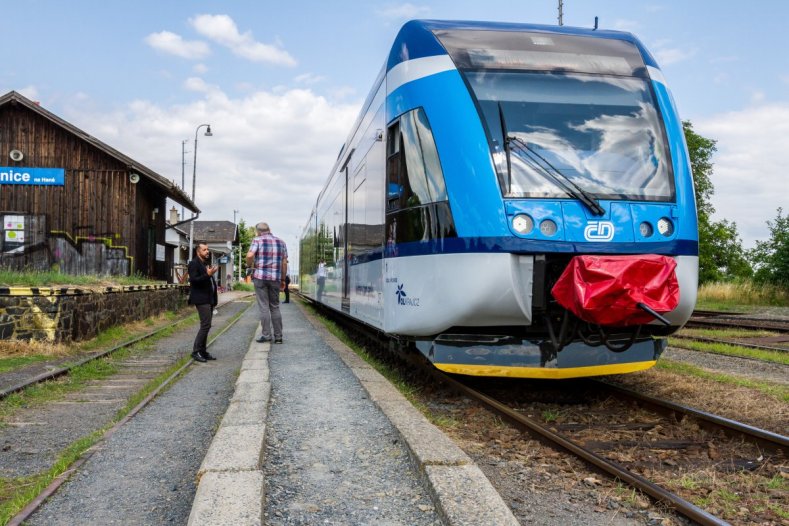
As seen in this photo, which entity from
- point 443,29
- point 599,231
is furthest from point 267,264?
point 599,231

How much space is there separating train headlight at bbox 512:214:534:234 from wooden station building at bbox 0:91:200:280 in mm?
18241

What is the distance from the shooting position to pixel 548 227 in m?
5.13

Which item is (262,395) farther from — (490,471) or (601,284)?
(601,284)

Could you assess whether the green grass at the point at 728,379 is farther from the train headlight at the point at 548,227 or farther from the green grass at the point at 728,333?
the green grass at the point at 728,333

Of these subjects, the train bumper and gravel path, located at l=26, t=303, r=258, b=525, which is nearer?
gravel path, located at l=26, t=303, r=258, b=525

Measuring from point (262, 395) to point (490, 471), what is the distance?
2453 mm

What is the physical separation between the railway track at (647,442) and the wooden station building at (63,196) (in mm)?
18413

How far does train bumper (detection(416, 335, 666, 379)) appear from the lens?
541 centimetres

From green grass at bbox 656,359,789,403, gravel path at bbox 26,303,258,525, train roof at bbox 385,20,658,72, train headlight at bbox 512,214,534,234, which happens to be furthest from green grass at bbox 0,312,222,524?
green grass at bbox 656,359,789,403

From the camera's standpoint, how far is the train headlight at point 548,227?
5109mm

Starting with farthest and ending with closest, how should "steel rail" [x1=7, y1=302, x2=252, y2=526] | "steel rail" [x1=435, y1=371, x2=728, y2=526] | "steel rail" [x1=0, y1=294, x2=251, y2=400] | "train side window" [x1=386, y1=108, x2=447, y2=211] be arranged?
1. "steel rail" [x1=0, y1=294, x2=251, y2=400]
2. "train side window" [x1=386, y1=108, x2=447, y2=211]
3. "steel rail" [x1=7, y1=302, x2=252, y2=526]
4. "steel rail" [x1=435, y1=371, x2=728, y2=526]

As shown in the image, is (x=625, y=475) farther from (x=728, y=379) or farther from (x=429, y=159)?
(x=728, y=379)

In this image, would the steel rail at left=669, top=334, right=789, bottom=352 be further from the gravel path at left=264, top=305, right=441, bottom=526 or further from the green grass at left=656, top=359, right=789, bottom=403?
the gravel path at left=264, top=305, right=441, bottom=526

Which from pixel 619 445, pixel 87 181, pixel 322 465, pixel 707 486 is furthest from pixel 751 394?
pixel 87 181
